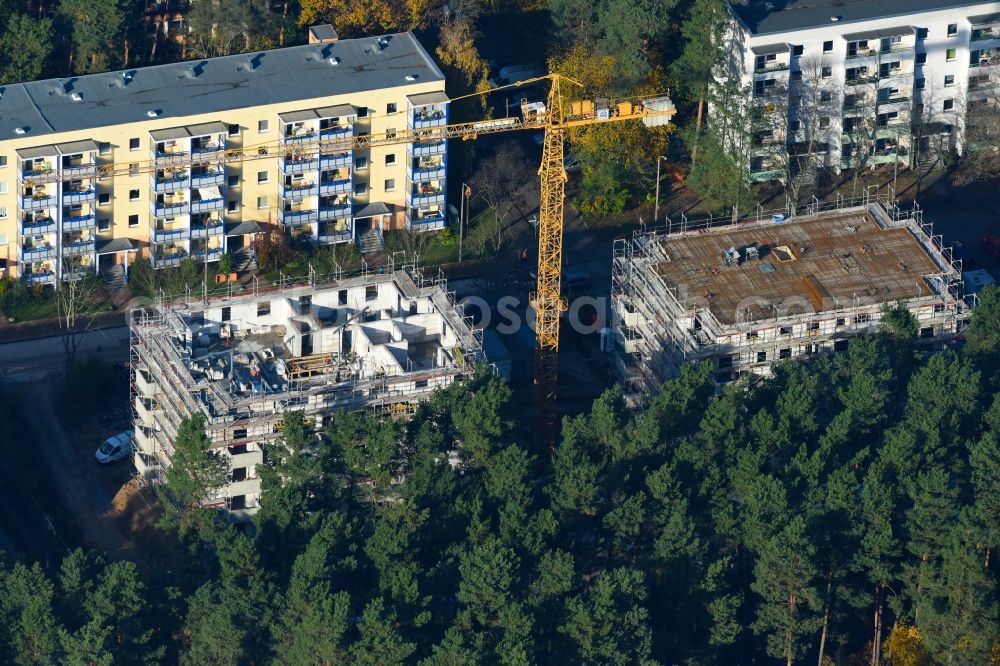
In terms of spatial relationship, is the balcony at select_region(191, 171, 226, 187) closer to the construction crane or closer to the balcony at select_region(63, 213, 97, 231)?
the balcony at select_region(63, 213, 97, 231)

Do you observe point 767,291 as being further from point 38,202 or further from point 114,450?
point 38,202

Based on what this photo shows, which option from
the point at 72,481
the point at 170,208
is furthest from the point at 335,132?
the point at 72,481

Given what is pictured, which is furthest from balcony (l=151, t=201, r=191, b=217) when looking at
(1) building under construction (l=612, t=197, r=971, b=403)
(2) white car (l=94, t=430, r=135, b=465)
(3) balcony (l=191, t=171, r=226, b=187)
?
(1) building under construction (l=612, t=197, r=971, b=403)

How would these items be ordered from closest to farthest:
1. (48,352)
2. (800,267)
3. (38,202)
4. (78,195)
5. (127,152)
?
(800,267)
(48,352)
(38,202)
(127,152)
(78,195)

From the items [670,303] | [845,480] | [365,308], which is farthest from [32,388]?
[845,480]

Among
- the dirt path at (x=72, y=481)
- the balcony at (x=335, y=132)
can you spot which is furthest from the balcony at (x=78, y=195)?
the balcony at (x=335, y=132)

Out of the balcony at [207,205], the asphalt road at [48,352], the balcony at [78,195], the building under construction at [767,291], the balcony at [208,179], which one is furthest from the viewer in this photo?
the balcony at [207,205]

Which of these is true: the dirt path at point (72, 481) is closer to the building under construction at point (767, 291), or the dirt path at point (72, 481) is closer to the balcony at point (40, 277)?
the balcony at point (40, 277)
